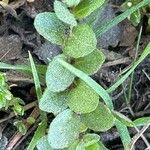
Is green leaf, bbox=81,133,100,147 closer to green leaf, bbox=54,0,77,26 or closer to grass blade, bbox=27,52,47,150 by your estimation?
grass blade, bbox=27,52,47,150

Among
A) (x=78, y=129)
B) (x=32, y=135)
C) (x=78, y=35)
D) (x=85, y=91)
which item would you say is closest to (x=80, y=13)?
(x=78, y=35)

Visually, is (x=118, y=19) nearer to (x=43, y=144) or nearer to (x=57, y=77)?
(x=57, y=77)

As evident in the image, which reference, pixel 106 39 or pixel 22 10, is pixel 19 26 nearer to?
pixel 22 10

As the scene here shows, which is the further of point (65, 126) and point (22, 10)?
point (22, 10)

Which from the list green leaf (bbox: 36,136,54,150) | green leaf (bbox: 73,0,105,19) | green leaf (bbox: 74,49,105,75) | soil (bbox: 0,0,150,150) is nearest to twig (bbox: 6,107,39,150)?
soil (bbox: 0,0,150,150)

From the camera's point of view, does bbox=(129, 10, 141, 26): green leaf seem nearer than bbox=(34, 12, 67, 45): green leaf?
No

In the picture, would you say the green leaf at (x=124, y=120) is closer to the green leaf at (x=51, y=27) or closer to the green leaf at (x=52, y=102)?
the green leaf at (x=52, y=102)
